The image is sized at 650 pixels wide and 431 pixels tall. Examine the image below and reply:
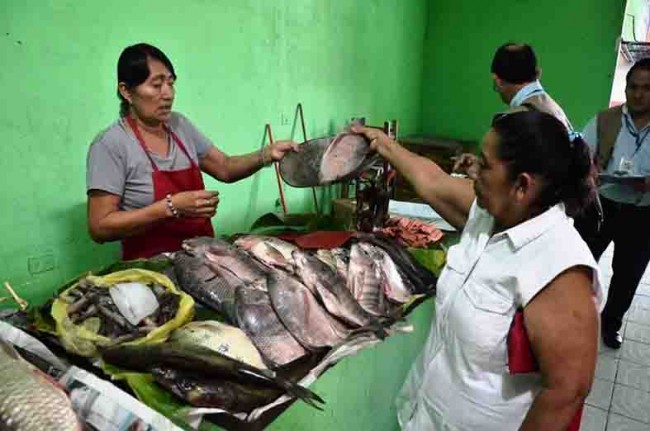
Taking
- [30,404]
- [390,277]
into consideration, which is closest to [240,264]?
[390,277]

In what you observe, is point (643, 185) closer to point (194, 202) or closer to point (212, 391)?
point (194, 202)

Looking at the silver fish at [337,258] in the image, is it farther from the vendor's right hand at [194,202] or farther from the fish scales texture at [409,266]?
the vendor's right hand at [194,202]

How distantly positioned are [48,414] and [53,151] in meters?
1.58

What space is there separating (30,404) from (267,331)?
576 millimetres

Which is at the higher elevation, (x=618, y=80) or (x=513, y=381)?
(x=618, y=80)

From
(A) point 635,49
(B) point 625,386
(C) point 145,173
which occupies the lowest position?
(B) point 625,386

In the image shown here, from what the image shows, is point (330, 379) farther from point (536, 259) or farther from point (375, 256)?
point (536, 259)

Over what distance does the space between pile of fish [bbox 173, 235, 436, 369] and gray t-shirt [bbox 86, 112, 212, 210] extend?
34 cm

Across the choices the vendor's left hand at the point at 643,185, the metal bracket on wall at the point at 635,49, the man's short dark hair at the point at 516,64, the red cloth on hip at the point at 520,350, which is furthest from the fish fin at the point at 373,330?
the metal bracket on wall at the point at 635,49

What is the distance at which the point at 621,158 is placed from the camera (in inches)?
110

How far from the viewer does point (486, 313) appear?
1.08 m

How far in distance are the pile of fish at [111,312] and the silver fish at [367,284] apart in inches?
22.7

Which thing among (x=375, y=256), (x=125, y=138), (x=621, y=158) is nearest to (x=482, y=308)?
(x=375, y=256)

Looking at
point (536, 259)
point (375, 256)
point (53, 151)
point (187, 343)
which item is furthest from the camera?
point (53, 151)
